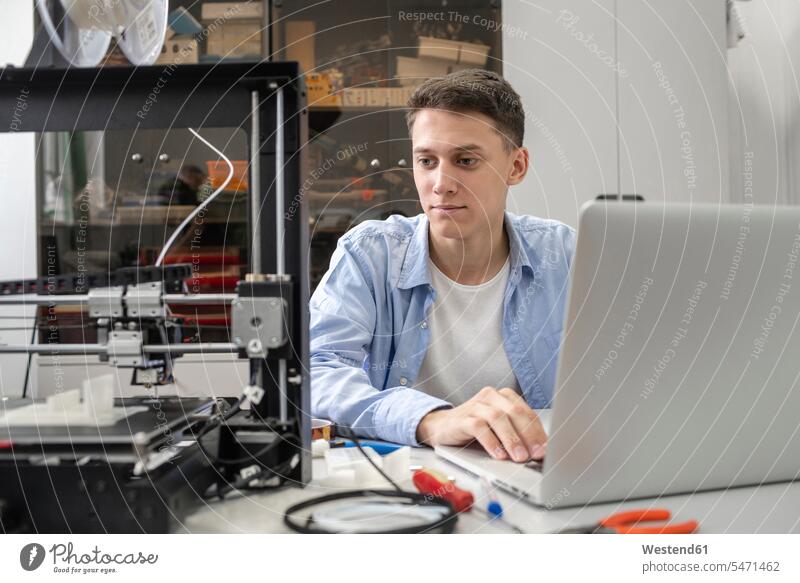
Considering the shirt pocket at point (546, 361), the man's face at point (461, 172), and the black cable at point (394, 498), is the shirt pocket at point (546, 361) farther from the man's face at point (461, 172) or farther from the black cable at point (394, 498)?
the black cable at point (394, 498)

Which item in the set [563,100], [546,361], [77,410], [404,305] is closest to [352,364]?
[404,305]

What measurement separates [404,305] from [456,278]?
0.10 meters

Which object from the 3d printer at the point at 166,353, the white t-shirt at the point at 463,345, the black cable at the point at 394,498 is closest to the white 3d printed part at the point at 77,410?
the 3d printer at the point at 166,353

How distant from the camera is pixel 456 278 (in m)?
1.01

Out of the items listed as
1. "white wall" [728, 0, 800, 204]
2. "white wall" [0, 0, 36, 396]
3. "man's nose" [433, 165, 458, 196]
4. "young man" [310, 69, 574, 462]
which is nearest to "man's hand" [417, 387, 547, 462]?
"young man" [310, 69, 574, 462]

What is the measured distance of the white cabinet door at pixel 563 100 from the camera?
165cm

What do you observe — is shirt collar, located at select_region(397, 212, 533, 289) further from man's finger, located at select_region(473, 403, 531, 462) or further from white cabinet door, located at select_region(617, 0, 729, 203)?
white cabinet door, located at select_region(617, 0, 729, 203)

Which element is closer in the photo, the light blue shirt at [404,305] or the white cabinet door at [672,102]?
the light blue shirt at [404,305]

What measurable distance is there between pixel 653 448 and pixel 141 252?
1.58 meters

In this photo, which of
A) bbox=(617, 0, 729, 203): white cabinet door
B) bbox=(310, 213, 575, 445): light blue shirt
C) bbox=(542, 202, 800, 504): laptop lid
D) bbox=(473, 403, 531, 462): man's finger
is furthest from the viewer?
bbox=(617, 0, 729, 203): white cabinet door

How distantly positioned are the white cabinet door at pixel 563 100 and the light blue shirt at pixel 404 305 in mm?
655

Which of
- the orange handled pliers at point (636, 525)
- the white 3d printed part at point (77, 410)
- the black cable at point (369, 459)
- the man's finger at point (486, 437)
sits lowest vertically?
the orange handled pliers at point (636, 525)

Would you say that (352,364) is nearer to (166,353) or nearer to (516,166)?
(166,353)

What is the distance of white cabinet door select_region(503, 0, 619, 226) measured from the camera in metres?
1.65
